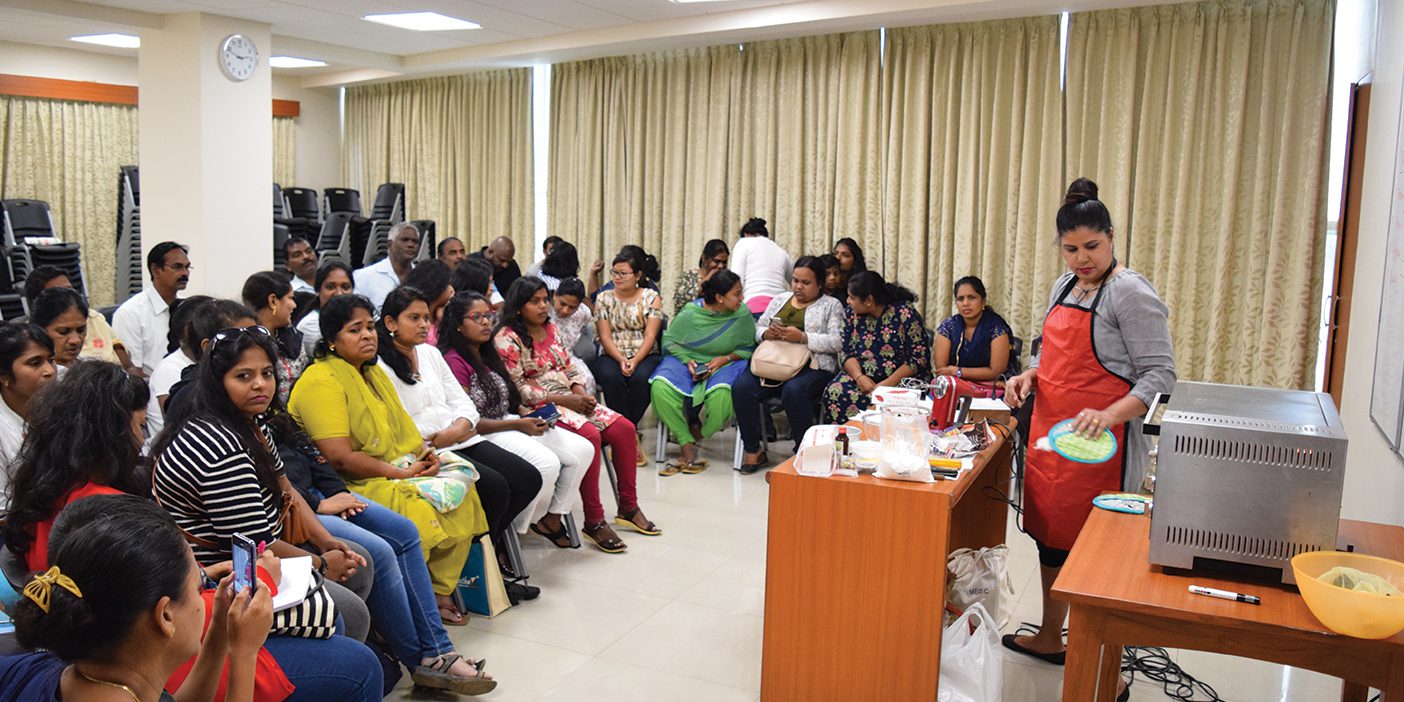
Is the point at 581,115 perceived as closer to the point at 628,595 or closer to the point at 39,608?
the point at 628,595

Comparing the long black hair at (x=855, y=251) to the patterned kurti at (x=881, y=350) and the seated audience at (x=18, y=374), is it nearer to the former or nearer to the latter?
the patterned kurti at (x=881, y=350)

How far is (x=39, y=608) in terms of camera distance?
142cm

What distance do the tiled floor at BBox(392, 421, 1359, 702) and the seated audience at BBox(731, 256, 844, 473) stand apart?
1.01 meters

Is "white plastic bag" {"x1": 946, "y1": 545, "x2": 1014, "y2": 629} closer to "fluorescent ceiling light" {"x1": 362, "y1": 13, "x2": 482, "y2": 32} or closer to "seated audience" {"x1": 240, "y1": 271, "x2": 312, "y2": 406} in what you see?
"seated audience" {"x1": 240, "y1": 271, "x2": 312, "y2": 406}

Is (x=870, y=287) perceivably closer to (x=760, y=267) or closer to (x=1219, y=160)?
(x=760, y=267)

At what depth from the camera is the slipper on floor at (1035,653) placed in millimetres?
3160

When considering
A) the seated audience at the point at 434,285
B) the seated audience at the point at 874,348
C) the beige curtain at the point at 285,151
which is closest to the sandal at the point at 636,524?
the seated audience at the point at 434,285

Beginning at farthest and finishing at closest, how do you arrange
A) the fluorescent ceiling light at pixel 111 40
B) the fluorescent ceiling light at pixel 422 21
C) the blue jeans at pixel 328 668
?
the fluorescent ceiling light at pixel 111 40
the fluorescent ceiling light at pixel 422 21
the blue jeans at pixel 328 668

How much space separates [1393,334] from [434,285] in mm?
3415

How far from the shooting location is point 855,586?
8.60 ft

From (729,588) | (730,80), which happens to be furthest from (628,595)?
(730,80)

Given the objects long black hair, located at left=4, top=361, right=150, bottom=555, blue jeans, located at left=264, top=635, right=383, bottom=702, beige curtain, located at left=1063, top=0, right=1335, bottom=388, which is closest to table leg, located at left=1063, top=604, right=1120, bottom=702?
blue jeans, located at left=264, top=635, right=383, bottom=702

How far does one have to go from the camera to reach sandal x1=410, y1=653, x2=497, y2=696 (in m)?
2.86

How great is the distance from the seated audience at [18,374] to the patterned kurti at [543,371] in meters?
1.78
